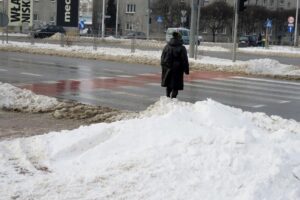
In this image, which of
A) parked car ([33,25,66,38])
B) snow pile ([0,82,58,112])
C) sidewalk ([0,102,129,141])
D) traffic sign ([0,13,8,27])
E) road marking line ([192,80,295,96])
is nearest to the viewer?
sidewalk ([0,102,129,141])

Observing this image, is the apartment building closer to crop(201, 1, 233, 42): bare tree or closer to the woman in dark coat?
crop(201, 1, 233, 42): bare tree

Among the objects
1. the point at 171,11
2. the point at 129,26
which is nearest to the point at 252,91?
the point at 171,11

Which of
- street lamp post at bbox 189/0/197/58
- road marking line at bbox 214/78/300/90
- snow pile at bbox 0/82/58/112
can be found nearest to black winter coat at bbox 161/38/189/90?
snow pile at bbox 0/82/58/112

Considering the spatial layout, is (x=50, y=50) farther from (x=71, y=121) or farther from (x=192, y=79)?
(x=71, y=121)

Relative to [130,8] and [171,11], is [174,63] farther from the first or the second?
[130,8]

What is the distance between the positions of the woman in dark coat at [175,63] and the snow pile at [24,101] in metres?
2.64

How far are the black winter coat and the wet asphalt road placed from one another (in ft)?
2.86

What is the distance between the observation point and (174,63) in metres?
13.1

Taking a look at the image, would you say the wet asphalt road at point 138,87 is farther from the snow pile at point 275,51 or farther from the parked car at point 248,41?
the parked car at point 248,41

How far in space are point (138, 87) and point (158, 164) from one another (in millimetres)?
11677

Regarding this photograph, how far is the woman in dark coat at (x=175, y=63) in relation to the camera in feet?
43.2

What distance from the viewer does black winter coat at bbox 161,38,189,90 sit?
13.2m

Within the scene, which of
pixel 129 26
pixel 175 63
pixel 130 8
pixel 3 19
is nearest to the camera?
pixel 175 63

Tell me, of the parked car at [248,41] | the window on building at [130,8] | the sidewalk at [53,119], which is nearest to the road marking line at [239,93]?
the sidewalk at [53,119]
